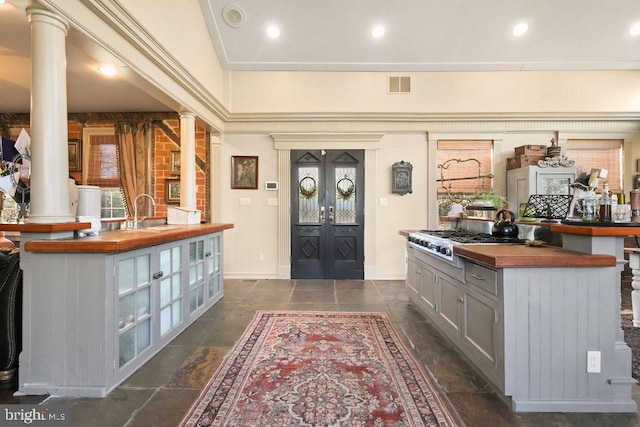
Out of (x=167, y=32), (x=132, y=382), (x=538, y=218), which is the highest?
(x=167, y=32)

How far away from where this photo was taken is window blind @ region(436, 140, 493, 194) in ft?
17.2

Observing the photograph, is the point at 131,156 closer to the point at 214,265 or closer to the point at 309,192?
the point at 214,265

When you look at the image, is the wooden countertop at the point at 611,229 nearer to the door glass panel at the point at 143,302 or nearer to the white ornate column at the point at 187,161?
the door glass panel at the point at 143,302

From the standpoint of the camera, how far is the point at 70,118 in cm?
545

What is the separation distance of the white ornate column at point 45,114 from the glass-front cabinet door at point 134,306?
0.57m

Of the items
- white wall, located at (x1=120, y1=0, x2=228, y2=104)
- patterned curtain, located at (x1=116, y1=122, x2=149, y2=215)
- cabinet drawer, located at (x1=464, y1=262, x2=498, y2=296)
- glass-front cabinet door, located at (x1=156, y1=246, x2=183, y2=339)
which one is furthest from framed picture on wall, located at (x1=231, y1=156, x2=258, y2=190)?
cabinet drawer, located at (x1=464, y1=262, x2=498, y2=296)

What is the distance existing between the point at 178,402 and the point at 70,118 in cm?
580

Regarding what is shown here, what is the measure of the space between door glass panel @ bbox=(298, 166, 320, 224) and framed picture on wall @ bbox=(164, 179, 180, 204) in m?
2.25

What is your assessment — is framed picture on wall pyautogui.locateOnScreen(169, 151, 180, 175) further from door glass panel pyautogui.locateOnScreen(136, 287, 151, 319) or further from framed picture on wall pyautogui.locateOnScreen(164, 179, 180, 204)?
door glass panel pyautogui.locateOnScreen(136, 287, 151, 319)

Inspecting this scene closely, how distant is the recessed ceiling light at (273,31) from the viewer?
4473 mm

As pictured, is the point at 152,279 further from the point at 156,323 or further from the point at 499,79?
the point at 499,79

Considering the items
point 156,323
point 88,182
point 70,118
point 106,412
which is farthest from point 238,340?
point 70,118

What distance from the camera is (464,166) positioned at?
5316 millimetres

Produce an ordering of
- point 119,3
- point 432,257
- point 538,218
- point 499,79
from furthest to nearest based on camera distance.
Result: point 499,79
point 432,257
point 538,218
point 119,3
